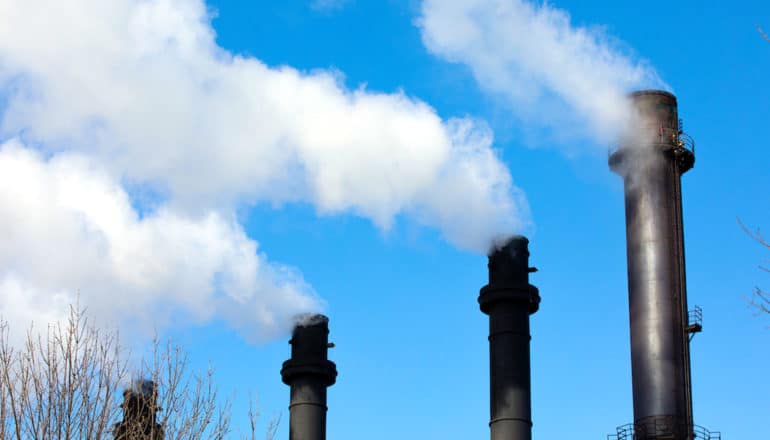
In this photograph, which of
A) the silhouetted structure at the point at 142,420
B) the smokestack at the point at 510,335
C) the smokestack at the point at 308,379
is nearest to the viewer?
the silhouetted structure at the point at 142,420

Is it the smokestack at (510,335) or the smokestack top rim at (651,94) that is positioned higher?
the smokestack top rim at (651,94)

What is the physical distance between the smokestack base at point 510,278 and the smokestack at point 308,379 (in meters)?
6.02

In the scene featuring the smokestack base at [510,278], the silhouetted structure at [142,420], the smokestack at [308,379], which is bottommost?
the silhouetted structure at [142,420]

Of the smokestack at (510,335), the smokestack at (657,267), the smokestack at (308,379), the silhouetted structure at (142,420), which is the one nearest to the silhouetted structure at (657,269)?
the smokestack at (657,267)

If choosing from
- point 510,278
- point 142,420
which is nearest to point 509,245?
point 510,278

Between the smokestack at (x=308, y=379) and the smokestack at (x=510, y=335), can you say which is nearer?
the smokestack at (x=510, y=335)

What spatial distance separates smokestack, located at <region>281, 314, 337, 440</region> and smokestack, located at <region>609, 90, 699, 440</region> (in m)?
10.5

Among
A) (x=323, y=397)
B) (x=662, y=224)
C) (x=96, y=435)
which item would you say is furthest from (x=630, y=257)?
(x=96, y=435)

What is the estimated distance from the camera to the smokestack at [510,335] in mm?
37625

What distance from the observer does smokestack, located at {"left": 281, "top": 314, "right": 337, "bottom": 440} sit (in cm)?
4116

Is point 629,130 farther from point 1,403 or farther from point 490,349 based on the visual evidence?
point 1,403

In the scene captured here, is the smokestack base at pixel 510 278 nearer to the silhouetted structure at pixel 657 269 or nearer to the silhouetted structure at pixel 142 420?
the silhouetted structure at pixel 657 269

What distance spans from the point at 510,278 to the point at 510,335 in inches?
75.9

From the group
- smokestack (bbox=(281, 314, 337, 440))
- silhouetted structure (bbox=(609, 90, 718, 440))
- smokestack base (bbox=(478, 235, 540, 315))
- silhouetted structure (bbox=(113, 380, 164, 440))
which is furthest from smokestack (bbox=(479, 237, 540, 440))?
silhouetted structure (bbox=(113, 380, 164, 440))
